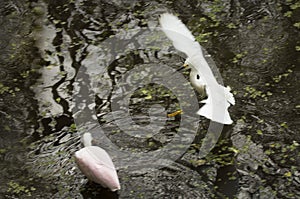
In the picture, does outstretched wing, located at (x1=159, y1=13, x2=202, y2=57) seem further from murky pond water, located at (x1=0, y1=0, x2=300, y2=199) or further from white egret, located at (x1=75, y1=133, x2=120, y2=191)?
white egret, located at (x1=75, y1=133, x2=120, y2=191)

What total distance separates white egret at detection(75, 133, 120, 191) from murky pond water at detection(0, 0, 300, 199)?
0.23 ft

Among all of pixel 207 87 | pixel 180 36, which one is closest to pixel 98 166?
pixel 207 87

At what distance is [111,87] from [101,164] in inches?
26.1

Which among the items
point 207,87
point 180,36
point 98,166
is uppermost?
point 180,36

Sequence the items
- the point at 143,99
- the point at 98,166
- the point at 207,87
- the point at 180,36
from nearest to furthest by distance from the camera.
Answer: the point at 98,166 → the point at 207,87 → the point at 180,36 → the point at 143,99

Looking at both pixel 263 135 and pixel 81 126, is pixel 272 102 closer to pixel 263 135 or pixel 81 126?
pixel 263 135

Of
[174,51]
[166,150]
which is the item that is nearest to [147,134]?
[166,150]

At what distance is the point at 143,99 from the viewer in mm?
2381

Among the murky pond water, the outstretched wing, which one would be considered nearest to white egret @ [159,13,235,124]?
the outstretched wing

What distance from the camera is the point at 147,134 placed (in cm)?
220

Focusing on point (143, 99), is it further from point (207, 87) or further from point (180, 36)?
point (207, 87)

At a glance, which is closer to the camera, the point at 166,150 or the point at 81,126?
the point at 166,150

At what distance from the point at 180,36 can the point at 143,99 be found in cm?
33

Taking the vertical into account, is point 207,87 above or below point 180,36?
below
